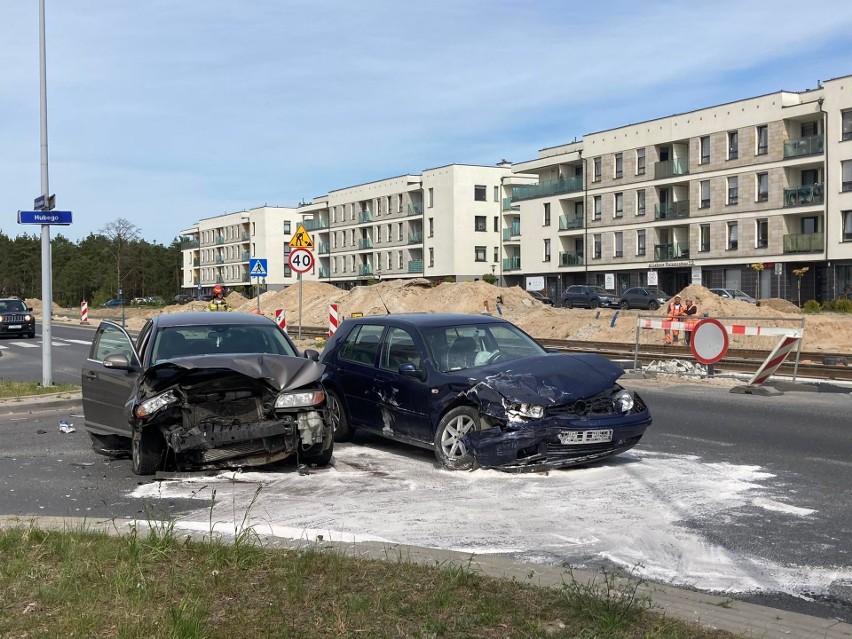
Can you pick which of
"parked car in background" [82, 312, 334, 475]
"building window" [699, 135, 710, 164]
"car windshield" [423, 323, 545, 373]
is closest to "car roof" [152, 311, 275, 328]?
"parked car in background" [82, 312, 334, 475]

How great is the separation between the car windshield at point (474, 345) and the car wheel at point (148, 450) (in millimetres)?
2803

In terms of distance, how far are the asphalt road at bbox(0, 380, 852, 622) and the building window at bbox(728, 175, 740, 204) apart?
4902cm

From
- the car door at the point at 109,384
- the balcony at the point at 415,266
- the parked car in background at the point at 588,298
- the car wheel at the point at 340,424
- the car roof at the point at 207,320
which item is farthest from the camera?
the balcony at the point at 415,266

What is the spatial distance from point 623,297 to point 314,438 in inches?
1835

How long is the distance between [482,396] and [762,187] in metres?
51.9

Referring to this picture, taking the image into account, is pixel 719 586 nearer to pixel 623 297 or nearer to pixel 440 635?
pixel 440 635

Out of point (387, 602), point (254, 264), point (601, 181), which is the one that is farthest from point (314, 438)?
point (601, 181)

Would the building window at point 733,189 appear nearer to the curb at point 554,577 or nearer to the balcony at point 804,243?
the balcony at point 804,243

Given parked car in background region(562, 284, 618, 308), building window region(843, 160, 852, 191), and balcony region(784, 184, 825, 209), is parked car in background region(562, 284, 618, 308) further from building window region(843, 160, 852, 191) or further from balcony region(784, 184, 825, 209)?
building window region(843, 160, 852, 191)

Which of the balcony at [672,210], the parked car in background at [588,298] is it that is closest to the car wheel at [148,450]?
the parked car in background at [588,298]

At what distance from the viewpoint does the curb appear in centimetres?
434

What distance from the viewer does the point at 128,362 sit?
370 inches

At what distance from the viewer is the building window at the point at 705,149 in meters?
59.5

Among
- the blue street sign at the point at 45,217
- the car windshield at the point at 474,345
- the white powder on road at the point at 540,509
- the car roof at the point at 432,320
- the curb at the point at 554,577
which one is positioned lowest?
the white powder on road at the point at 540,509
